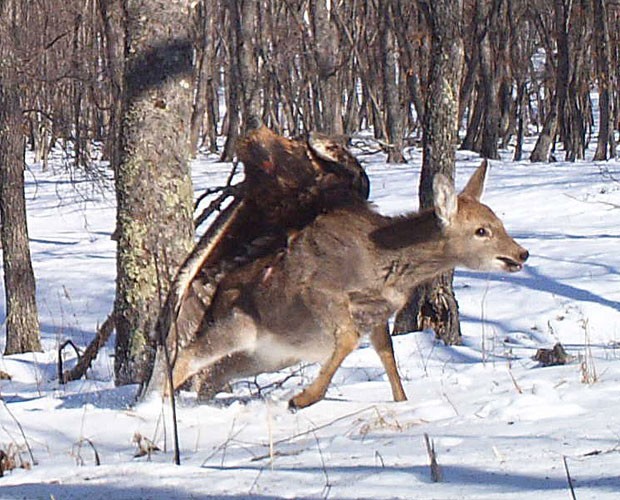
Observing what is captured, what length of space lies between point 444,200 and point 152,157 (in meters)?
1.73

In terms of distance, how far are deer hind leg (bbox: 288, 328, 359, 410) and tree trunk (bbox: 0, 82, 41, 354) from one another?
6.29 m

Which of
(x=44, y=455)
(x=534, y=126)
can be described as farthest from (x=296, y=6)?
(x=44, y=455)

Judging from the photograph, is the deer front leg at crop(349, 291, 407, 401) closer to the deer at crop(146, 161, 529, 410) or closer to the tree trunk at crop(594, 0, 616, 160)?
the deer at crop(146, 161, 529, 410)

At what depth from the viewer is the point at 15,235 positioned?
12016 mm

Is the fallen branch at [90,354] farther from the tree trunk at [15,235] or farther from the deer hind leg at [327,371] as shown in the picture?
the tree trunk at [15,235]

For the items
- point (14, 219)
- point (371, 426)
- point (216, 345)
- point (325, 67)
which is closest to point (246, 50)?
point (325, 67)

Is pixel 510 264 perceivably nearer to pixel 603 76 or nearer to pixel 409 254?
pixel 409 254

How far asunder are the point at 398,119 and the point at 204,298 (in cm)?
2501

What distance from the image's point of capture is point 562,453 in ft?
13.4

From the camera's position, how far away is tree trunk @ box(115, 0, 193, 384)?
705 centimetres

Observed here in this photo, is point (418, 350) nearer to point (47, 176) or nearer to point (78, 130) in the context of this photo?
point (78, 130)

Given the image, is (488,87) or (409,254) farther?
(488,87)

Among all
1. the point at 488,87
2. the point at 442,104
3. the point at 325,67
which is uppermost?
the point at 325,67

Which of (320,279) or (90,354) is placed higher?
(320,279)
